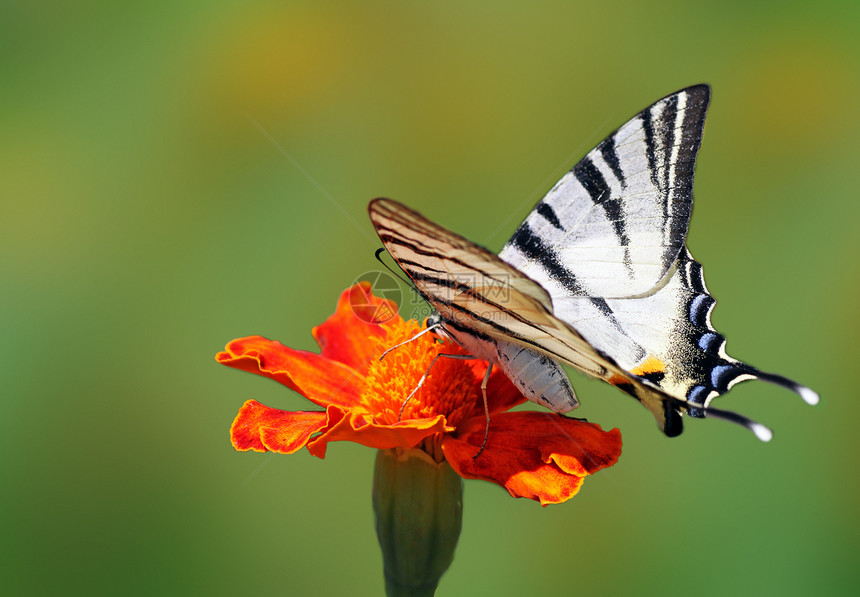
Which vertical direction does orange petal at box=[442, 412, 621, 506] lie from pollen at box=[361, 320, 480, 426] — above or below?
below

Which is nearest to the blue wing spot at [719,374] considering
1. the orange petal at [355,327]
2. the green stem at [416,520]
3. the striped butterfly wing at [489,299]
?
the striped butterfly wing at [489,299]

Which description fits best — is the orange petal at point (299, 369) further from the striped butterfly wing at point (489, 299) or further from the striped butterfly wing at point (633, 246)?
the striped butterfly wing at point (633, 246)

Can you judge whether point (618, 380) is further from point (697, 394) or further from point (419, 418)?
point (419, 418)

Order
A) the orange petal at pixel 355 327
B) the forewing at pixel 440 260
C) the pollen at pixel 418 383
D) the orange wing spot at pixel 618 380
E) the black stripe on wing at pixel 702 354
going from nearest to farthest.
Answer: the forewing at pixel 440 260
the orange wing spot at pixel 618 380
the black stripe on wing at pixel 702 354
the pollen at pixel 418 383
the orange petal at pixel 355 327

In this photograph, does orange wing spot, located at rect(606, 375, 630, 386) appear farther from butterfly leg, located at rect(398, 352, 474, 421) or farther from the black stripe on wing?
butterfly leg, located at rect(398, 352, 474, 421)

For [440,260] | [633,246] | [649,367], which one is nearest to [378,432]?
[440,260]

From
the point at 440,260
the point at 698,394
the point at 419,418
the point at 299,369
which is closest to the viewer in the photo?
the point at 440,260

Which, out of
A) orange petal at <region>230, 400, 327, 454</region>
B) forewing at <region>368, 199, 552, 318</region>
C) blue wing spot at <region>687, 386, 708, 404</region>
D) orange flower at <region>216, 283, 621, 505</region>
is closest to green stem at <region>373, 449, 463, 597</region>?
orange flower at <region>216, 283, 621, 505</region>
